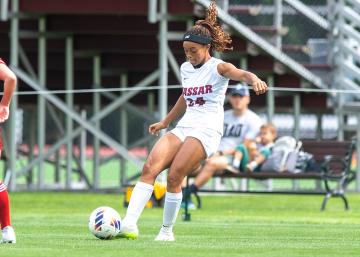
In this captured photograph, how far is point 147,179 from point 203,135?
2.08 feet

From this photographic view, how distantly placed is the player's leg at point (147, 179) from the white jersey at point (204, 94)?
33 cm

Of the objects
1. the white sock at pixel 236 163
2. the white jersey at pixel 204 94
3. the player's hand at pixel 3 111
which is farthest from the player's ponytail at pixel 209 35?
the white sock at pixel 236 163

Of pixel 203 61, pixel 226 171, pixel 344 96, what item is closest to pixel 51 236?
pixel 203 61

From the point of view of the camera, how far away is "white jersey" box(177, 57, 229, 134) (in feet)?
42.4

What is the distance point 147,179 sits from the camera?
504 inches

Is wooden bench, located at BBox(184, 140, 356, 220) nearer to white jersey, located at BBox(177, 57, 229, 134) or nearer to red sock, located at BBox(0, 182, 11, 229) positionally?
white jersey, located at BBox(177, 57, 229, 134)

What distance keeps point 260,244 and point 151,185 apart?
44.8 inches

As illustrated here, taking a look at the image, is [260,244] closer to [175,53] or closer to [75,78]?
[175,53]

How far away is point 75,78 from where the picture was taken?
3228cm

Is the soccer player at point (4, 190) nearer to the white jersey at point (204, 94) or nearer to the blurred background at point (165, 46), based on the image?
the white jersey at point (204, 94)

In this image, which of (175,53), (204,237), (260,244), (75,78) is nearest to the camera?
(260,244)

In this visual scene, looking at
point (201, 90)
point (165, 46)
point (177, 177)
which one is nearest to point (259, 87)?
point (201, 90)

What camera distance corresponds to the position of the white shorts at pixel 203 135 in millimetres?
12883

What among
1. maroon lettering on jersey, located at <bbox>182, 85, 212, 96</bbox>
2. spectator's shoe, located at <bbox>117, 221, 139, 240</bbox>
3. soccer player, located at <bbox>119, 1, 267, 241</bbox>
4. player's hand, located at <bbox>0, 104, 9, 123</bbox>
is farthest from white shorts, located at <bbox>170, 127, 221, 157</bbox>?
player's hand, located at <bbox>0, 104, 9, 123</bbox>
